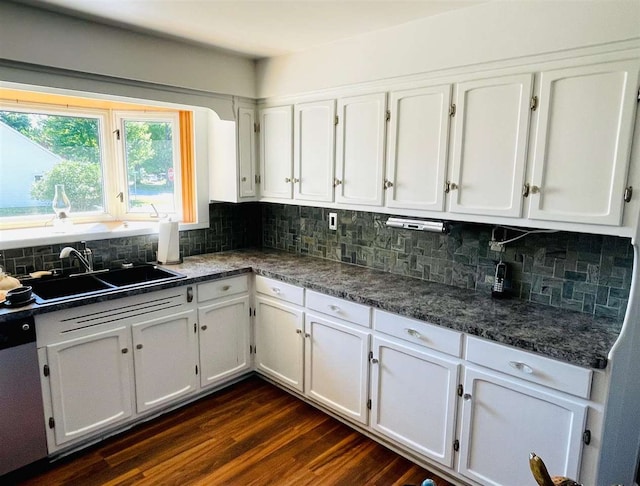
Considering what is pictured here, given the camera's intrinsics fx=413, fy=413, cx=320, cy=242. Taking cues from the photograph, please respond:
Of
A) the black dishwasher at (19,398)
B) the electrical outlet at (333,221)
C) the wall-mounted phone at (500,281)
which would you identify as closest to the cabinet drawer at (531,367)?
the wall-mounted phone at (500,281)

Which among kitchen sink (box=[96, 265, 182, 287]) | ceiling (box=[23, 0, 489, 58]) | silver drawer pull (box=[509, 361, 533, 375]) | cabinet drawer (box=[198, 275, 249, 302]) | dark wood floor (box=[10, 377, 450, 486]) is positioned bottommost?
dark wood floor (box=[10, 377, 450, 486])

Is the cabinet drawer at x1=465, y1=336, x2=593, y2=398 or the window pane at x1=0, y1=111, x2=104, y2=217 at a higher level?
the window pane at x1=0, y1=111, x2=104, y2=217

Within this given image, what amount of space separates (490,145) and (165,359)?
2.27m

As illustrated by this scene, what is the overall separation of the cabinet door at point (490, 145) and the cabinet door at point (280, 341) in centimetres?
129

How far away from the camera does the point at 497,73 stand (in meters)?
1.98

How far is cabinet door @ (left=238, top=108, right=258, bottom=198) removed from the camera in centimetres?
315

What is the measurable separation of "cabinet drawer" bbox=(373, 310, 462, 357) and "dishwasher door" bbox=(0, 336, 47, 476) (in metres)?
1.78

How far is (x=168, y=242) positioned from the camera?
2.98 metres

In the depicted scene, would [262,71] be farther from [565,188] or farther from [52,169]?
[565,188]

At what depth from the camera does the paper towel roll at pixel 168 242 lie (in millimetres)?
2969

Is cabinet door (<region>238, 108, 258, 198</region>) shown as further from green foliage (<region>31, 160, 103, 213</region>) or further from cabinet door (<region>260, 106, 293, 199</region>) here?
green foliage (<region>31, 160, 103, 213</region>)

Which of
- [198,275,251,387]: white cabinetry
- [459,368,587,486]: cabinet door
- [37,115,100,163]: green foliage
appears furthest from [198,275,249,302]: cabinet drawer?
[459,368,587,486]: cabinet door

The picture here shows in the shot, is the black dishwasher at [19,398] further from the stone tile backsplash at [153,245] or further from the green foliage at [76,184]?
the green foliage at [76,184]

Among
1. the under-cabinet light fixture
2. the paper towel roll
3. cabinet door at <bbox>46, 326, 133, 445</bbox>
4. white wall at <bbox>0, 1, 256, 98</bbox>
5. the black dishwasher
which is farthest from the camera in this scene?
the paper towel roll
